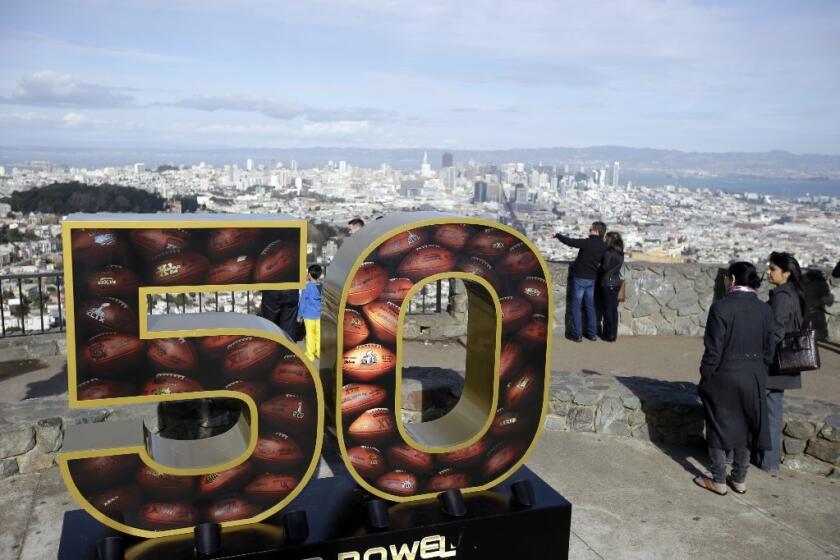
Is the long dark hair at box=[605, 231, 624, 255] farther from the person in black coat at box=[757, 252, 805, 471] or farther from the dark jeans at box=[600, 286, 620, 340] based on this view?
the person in black coat at box=[757, 252, 805, 471]

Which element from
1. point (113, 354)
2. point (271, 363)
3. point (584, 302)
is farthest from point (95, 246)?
point (584, 302)

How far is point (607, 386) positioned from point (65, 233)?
5.88 meters

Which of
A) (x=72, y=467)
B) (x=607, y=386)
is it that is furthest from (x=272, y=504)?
(x=607, y=386)

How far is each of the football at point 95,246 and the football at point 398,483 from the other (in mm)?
2155

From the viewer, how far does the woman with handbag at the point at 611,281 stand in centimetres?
1073

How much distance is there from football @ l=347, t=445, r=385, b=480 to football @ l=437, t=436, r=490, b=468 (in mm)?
430

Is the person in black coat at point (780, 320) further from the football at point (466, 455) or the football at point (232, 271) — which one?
the football at point (232, 271)

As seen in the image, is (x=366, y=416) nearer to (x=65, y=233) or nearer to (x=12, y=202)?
(x=65, y=233)

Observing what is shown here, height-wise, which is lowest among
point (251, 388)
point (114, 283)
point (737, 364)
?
point (737, 364)

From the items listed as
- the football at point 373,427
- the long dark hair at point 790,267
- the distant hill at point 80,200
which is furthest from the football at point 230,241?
the distant hill at point 80,200

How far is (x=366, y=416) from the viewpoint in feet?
15.0

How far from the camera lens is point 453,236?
182 inches

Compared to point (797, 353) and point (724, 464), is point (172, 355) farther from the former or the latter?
point (797, 353)

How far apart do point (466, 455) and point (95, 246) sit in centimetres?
269
